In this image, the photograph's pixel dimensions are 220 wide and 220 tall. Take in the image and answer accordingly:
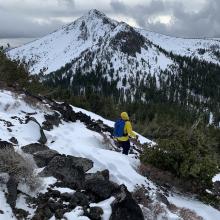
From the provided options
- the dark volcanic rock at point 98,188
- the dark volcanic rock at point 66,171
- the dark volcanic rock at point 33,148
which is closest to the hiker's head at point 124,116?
the dark volcanic rock at point 33,148

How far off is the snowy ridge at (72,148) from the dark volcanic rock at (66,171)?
232 millimetres

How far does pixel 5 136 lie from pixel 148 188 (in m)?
4.38

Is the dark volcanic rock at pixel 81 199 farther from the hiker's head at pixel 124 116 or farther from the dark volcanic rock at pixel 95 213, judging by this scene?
the hiker's head at pixel 124 116

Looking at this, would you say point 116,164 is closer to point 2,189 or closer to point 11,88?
point 2,189

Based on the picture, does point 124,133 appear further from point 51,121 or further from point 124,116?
point 51,121

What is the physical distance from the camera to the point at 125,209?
33.1 feet

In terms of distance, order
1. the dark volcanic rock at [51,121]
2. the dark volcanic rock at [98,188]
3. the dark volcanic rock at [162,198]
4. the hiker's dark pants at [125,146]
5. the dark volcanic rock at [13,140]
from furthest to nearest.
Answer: the hiker's dark pants at [125,146] < the dark volcanic rock at [51,121] < the dark volcanic rock at [13,140] < the dark volcanic rock at [162,198] < the dark volcanic rock at [98,188]

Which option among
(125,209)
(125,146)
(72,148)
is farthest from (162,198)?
(125,146)

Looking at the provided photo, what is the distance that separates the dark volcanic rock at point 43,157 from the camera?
11742mm

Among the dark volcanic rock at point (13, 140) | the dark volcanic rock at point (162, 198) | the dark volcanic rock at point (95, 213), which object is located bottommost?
the dark volcanic rock at point (162, 198)

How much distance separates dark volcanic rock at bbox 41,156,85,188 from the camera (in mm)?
11074

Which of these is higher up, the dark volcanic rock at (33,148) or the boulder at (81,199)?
the dark volcanic rock at (33,148)

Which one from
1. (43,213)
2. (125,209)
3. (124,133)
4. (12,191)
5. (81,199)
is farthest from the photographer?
(124,133)

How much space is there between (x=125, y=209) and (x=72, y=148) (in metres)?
4.35
